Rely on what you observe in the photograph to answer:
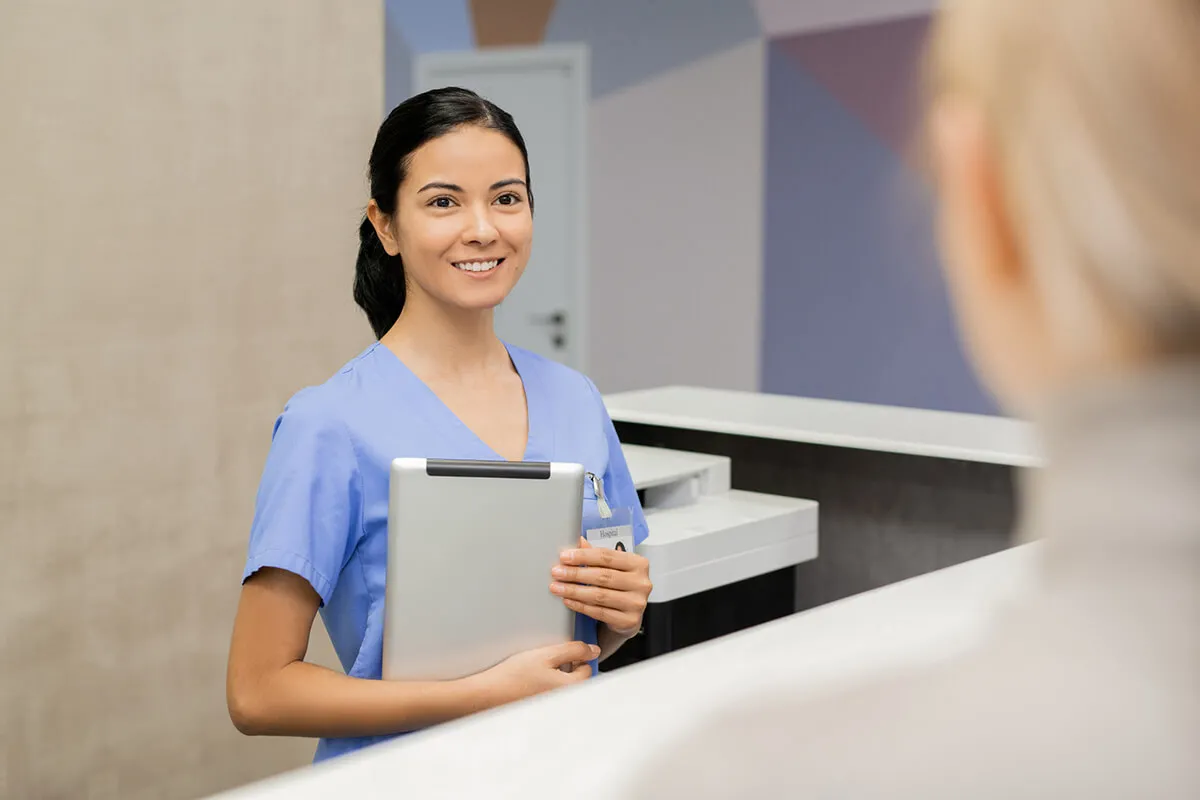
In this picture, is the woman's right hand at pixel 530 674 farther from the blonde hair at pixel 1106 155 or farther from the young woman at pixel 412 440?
the blonde hair at pixel 1106 155

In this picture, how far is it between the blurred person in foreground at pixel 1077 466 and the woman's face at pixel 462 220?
3.33 feet

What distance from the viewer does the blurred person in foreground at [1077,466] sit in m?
0.21

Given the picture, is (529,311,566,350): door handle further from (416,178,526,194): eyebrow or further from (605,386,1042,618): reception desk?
(416,178,526,194): eyebrow

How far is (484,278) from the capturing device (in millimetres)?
1236

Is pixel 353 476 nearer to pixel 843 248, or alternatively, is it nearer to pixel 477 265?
pixel 477 265

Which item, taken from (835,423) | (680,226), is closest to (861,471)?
(835,423)

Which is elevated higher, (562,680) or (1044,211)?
(1044,211)

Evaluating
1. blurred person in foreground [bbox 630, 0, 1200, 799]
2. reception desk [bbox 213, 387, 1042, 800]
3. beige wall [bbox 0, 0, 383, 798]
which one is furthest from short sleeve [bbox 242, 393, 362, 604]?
beige wall [bbox 0, 0, 383, 798]

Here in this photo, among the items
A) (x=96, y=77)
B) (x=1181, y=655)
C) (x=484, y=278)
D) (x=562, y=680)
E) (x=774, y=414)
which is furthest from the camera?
(x=774, y=414)

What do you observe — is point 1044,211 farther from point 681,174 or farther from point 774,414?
point 681,174

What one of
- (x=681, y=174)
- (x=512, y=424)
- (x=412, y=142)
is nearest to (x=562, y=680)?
(x=512, y=424)

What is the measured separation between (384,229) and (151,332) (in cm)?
101

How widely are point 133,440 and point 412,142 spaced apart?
1135 millimetres

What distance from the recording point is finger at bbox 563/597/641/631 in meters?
1.18
